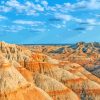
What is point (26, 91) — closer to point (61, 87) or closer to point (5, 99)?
point (5, 99)

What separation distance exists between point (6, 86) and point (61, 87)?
32158mm

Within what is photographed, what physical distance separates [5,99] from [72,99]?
34254 mm

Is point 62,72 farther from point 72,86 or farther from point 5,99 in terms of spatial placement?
point 5,99

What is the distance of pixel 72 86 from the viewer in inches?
4710

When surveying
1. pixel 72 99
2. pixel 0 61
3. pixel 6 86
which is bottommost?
pixel 72 99

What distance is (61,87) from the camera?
339ft

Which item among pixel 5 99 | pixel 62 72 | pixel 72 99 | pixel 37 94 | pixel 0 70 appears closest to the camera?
pixel 5 99

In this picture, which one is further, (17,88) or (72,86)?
(72,86)

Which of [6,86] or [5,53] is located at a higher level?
[5,53]

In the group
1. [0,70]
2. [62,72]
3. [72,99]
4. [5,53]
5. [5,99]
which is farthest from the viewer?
[62,72]

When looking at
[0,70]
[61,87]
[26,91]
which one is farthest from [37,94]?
[61,87]

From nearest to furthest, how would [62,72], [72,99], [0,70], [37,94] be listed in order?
[0,70], [37,94], [72,99], [62,72]

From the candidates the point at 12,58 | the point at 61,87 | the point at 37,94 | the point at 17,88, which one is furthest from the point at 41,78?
the point at 17,88

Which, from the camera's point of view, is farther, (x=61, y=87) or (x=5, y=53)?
(x=5, y=53)
